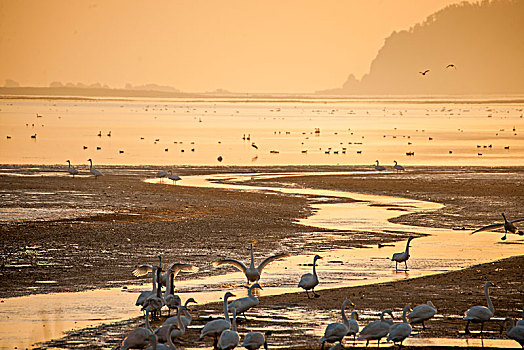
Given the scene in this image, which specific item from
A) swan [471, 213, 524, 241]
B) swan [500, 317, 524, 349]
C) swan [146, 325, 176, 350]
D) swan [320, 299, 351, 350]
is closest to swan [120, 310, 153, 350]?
swan [146, 325, 176, 350]

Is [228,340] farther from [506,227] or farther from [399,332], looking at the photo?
[506,227]

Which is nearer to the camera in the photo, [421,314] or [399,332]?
[399,332]

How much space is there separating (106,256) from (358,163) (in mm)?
33608

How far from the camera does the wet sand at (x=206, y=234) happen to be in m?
16.8

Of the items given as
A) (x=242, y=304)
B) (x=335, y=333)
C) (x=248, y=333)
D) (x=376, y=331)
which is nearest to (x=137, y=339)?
(x=248, y=333)

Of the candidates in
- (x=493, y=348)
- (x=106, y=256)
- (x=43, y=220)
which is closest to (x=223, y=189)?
(x=43, y=220)

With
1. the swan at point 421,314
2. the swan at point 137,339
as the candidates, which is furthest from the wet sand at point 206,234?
the swan at point 137,339

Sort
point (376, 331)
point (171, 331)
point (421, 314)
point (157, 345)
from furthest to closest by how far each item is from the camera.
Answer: point (421, 314)
point (171, 331)
point (376, 331)
point (157, 345)

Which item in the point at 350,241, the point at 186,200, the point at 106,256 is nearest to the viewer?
the point at 106,256

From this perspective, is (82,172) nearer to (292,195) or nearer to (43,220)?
(292,195)

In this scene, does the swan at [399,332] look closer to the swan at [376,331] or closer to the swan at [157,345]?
the swan at [376,331]

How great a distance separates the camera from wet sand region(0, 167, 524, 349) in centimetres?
1684

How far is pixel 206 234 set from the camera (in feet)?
84.6

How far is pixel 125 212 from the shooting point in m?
29.9
